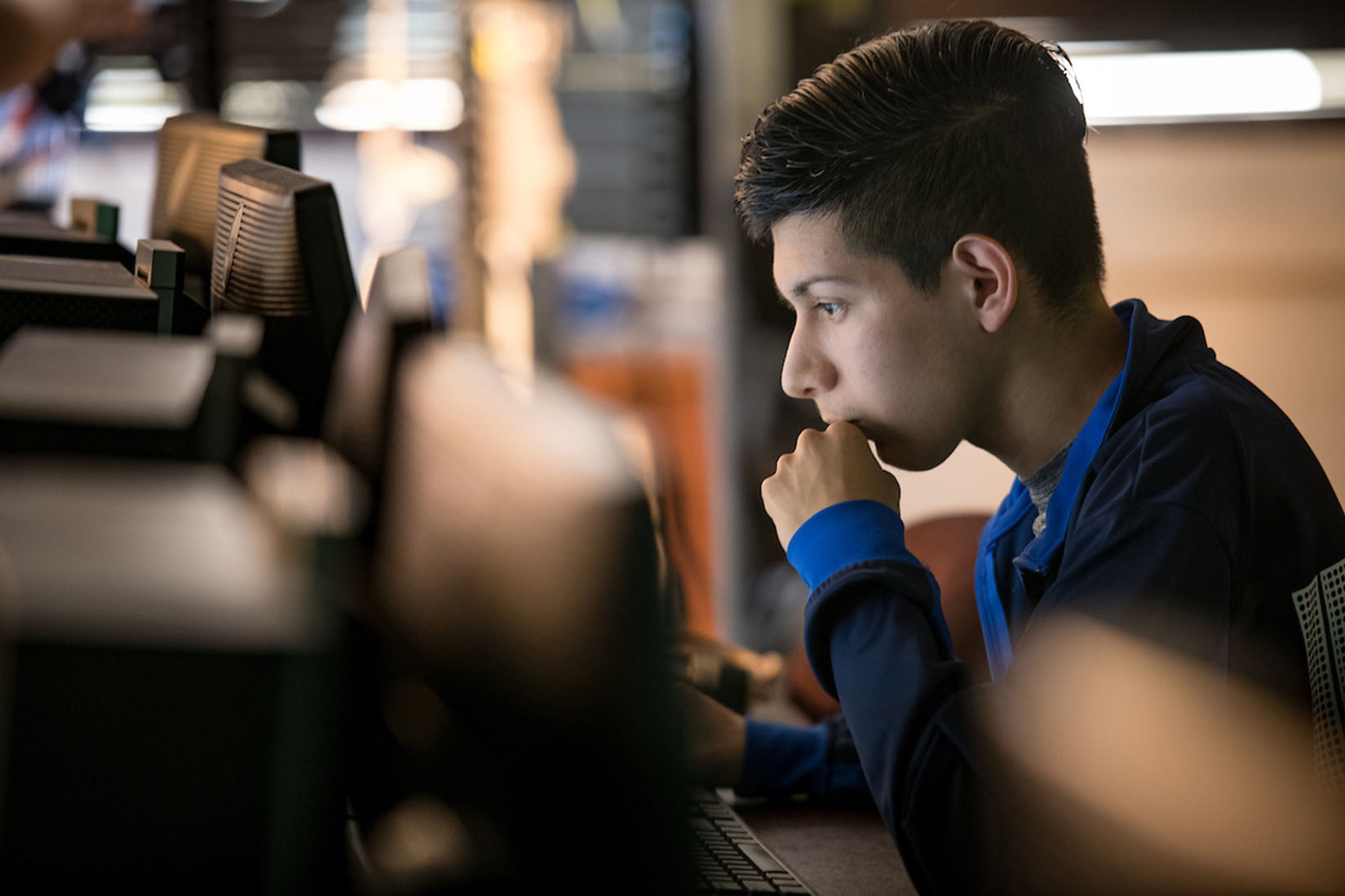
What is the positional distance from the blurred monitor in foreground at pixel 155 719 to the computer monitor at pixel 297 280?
0.30 m

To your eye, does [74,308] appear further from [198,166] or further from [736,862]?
[736,862]

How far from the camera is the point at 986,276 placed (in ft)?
2.93

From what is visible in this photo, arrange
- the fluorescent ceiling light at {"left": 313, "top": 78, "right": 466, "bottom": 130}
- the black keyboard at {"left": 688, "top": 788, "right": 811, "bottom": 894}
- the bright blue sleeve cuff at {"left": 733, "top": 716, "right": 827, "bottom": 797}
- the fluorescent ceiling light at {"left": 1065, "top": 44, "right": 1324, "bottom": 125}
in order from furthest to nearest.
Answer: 1. the fluorescent ceiling light at {"left": 313, "top": 78, "right": 466, "bottom": 130}
2. the fluorescent ceiling light at {"left": 1065, "top": 44, "right": 1324, "bottom": 125}
3. the bright blue sleeve cuff at {"left": 733, "top": 716, "right": 827, "bottom": 797}
4. the black keyboard at {"left": 688, "top": 788, "right": 811, "bottom": 894}

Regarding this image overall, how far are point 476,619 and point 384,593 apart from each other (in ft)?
0.30

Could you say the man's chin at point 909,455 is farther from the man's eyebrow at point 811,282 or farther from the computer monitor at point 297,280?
the computer monitor at point 297,280

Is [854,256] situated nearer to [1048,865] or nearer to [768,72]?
[1048,865]

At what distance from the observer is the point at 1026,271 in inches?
36.0

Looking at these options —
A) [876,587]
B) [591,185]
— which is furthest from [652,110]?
[876,587]

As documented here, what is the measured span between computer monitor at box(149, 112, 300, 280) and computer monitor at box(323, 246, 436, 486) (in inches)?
11.8

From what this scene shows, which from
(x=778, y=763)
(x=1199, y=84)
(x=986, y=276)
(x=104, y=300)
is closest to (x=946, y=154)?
(x=986, y=276)

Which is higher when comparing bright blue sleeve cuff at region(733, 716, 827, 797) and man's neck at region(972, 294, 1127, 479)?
man's neck at region(972, 294, 1127, 479)

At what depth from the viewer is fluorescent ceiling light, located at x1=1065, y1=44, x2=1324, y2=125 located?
9.34 feet

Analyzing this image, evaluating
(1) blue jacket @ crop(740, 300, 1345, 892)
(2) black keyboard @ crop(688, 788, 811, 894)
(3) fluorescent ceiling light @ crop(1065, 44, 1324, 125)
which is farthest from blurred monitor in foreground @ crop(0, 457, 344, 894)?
(3) fluorescent ceiling light @ crop(1065, 44, 1324, 125)

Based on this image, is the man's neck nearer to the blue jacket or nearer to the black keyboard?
the blue jacket
